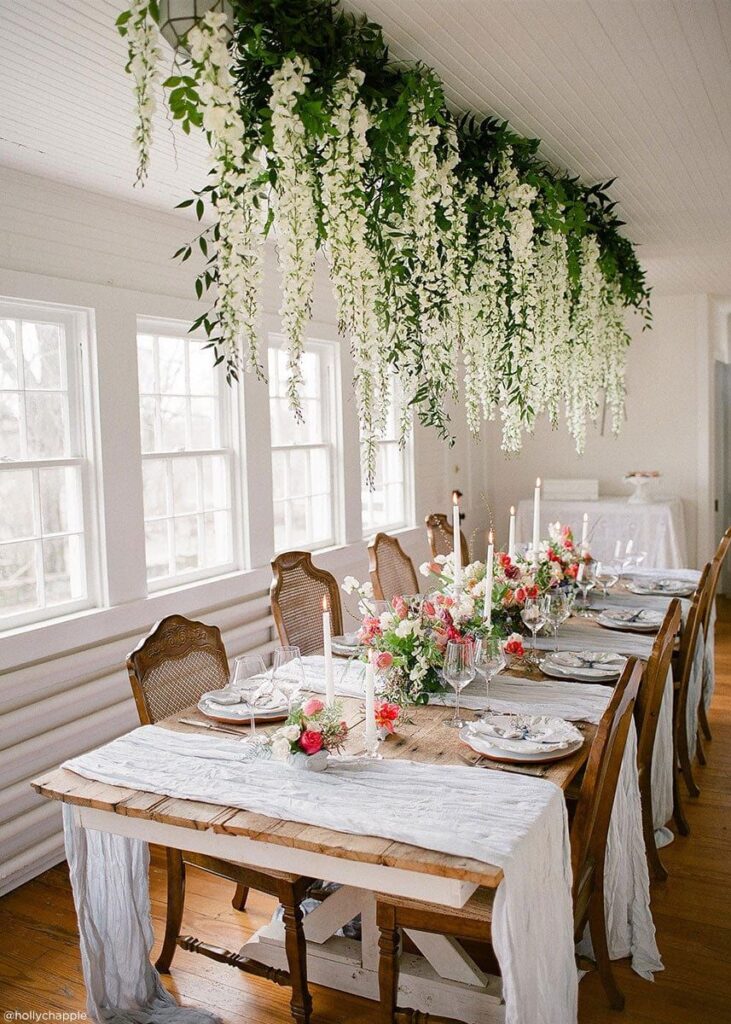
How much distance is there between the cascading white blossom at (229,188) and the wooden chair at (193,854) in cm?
97

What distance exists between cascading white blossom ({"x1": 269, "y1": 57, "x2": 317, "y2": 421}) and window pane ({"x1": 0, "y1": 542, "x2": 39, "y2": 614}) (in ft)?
5.16

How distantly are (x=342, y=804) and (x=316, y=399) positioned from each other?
162 inches

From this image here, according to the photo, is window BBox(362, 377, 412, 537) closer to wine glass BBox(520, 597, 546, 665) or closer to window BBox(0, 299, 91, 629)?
window BBox(0, 299, 91, 629)

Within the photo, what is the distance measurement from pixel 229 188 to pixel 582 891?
2125 millimetres

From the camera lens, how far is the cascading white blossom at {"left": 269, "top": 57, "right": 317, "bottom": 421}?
8.17 feet

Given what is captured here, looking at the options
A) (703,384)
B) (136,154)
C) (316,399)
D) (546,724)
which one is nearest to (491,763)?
(546,724)

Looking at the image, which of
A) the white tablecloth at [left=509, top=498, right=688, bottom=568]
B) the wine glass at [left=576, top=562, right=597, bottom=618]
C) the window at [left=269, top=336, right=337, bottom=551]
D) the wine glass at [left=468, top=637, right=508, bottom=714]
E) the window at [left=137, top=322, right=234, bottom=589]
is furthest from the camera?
the white tablecloth at [left=509, top=498, right=688, bottom=568]

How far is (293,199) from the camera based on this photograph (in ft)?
8.87

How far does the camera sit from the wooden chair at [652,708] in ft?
9.39

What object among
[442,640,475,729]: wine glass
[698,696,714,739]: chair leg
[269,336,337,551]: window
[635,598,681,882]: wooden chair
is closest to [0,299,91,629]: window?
[269,336,337,551]: window

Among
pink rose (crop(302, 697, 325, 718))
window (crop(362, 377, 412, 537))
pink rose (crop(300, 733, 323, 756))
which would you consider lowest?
pink rose (crop(300, 733, 323, 756))

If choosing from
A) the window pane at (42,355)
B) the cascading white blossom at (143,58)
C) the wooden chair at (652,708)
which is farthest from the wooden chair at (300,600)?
the cascading white blossom at (143,58)

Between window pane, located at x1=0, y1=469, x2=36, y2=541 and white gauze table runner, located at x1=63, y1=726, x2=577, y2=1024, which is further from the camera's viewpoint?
window pane, located at x1=0, y1=469, x2=36, y2=541

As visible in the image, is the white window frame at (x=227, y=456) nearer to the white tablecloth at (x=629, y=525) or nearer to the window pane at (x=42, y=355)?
the window pane at (x=42, y=355)
